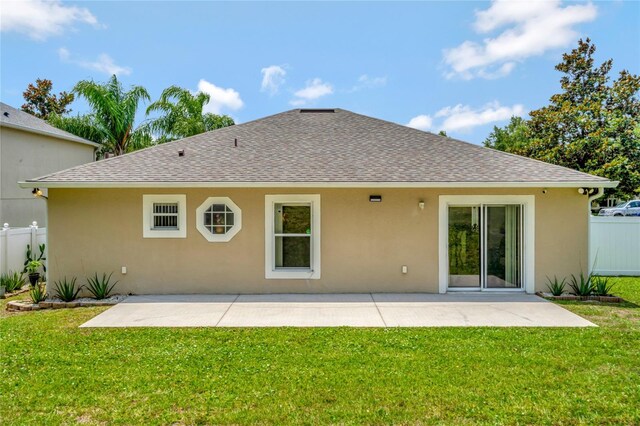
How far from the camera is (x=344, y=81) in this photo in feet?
57.3

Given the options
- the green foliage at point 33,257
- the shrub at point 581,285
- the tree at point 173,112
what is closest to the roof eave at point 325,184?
the shrub at point 581,285

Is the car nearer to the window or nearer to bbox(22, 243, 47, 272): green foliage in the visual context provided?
the window

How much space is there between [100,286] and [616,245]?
14.9m

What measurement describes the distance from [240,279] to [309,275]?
5.56 feet

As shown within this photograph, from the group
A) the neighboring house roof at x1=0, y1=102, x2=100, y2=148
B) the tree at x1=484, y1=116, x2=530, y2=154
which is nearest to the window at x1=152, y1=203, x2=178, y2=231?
the neighboring house roof at x1=0, y1=102, x2=100, y2=148

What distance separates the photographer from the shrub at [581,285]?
30.6ft

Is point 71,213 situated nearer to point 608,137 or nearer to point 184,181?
point 184,181

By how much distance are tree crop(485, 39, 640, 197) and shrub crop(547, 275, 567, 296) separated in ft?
57.4

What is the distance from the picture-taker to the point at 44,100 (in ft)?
119

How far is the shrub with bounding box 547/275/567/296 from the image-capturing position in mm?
9422

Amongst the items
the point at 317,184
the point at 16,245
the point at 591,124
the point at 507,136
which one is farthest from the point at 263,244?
the point at 507,136

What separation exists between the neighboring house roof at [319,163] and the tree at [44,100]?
3133 centimetres

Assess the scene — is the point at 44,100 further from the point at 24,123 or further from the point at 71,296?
the point at 71,296

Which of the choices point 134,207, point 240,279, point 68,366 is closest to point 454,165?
point 240,279
